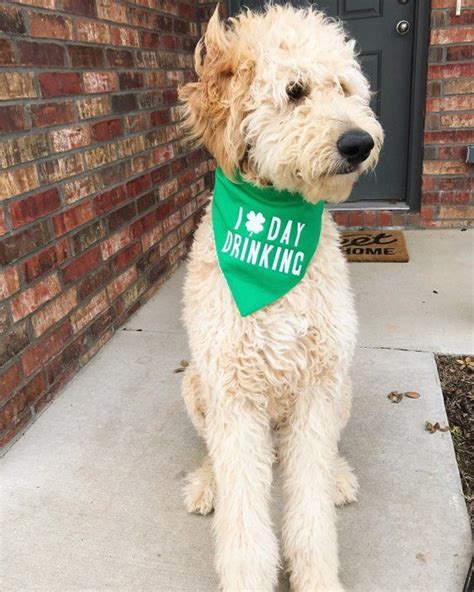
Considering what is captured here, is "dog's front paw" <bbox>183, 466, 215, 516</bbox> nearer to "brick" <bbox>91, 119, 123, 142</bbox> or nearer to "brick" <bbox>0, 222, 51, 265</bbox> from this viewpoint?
"brick" <bbox>0, 222, 51, 265</bbox>

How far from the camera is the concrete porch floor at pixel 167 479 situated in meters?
1.89

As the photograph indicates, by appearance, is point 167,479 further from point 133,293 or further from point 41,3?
point 41,3

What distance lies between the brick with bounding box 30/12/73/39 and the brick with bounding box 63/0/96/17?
0.07 meters

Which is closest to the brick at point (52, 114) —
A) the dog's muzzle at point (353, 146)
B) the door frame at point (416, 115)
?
the dog's muzzle at point (353, 146)

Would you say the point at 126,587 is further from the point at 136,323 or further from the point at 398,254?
the point at 398,254

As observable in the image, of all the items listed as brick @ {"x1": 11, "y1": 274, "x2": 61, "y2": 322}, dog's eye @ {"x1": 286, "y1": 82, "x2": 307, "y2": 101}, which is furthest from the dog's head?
brick @ {"x1": 11, "y1": 274, "x2": 61, "y2": 322}

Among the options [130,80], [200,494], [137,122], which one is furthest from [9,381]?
[130,80]

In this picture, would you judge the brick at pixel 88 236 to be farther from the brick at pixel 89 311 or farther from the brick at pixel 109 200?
the brick at pixel 89 311

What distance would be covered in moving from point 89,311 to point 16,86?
127cm

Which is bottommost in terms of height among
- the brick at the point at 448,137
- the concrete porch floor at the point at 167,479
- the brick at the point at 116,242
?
the concrete porch floor at the point at 167,479

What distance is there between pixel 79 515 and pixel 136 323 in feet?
5.44

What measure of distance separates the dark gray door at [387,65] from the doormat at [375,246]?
1.46ft

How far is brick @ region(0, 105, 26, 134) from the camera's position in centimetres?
237

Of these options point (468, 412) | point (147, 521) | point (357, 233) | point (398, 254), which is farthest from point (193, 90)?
point (357, 233)
